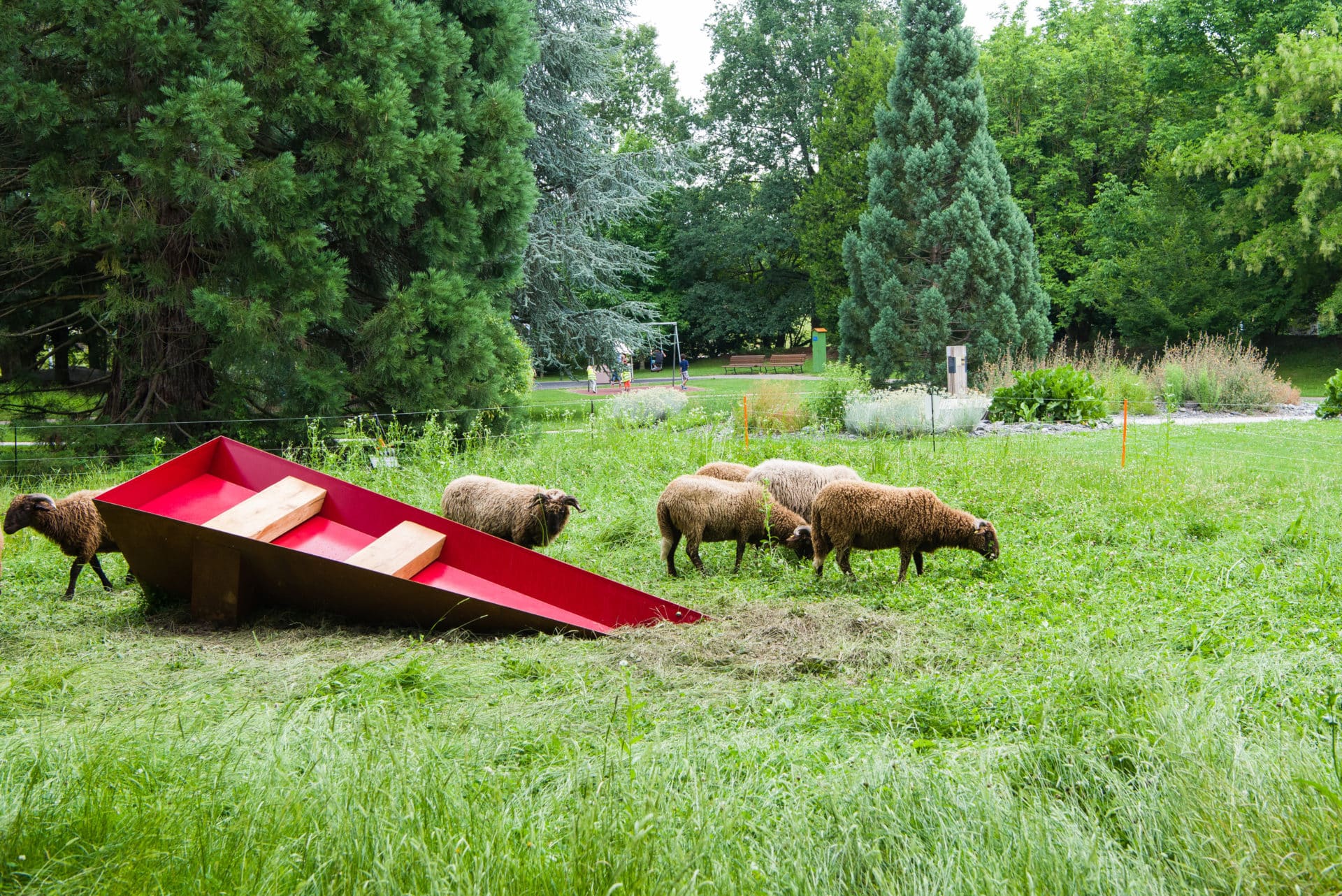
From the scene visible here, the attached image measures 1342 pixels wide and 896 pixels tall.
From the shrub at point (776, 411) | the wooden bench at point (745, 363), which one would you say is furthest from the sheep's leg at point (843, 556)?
the wooden bench at point (745, 363)

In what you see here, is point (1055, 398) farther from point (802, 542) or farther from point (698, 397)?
point (802, 542)

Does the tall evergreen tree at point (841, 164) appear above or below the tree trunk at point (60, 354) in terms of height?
above

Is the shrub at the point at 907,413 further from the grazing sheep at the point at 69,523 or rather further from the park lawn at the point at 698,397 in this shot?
the grazing sheep at the point at 69,523

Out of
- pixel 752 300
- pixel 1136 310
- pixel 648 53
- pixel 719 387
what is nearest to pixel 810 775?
pixel 719 387

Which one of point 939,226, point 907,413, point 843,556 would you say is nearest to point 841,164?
point 939,226

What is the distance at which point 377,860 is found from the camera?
3023 millimetres

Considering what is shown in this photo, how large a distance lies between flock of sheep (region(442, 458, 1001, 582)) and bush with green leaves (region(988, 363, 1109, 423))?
10.1 metres

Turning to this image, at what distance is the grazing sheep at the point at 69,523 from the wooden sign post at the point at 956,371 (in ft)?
50.2

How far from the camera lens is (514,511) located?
792cm

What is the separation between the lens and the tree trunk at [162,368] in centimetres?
1348

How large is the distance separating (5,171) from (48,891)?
12841 mm

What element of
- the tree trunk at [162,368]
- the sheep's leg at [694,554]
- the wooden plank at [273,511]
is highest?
the tree trunk at [162,368]

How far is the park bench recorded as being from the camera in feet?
131

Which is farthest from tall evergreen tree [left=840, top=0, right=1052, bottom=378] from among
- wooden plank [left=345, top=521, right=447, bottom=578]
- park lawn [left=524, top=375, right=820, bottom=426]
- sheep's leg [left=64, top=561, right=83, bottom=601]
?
sheep's leg [left=64, top=561, right=83, bottom=601]
